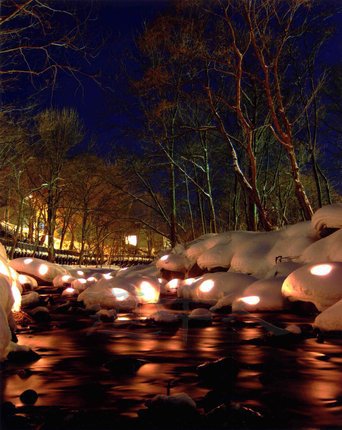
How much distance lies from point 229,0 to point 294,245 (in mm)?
8207

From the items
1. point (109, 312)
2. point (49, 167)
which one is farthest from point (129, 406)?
point (49, 167)

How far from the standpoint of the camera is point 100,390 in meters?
4.61

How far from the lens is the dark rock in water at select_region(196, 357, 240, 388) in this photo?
503 centimetres

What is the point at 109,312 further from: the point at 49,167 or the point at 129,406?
the point at 49,167

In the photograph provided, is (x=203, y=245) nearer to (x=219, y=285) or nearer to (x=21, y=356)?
(x=219, y=285)

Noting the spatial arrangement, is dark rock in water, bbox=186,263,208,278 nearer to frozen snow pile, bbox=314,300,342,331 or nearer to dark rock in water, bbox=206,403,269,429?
frozen snow pile, bbox=314,300,342,331

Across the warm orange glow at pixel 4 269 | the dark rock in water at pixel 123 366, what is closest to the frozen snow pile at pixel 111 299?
the warm orange glow at pixel 4 269

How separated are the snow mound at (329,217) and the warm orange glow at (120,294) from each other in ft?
17.0

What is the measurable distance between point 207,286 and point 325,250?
2.63 m

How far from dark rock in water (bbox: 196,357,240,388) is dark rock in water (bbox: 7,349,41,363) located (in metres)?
1.75

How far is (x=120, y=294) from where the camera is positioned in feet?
35.8

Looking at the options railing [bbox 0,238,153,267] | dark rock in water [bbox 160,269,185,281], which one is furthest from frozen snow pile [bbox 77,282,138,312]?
railing [bbox 0,238,153,267]

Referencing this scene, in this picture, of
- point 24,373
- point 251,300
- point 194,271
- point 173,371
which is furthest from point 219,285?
point 24,373

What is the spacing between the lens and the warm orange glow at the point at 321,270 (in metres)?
9.43
